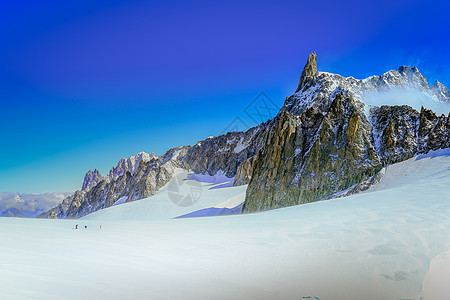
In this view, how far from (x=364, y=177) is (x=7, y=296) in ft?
116

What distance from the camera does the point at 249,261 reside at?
8031mm

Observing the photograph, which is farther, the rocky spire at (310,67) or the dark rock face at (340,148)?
the rocky spire at (310,67)

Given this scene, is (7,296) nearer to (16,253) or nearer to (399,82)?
(16,253)

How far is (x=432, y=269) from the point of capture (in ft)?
22.0

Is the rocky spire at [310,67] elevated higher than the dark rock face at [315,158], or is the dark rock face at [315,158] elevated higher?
the rocky spire at [310,67]

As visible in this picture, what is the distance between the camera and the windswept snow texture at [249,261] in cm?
561

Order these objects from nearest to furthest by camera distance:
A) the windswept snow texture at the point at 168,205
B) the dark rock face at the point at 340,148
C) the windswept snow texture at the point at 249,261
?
the windswept snow texture at the point at 249,261
the dark rock face at the point at 340,148
the windswept snow texture at the point at 168,205

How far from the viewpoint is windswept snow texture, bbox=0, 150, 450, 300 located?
5609 millimetres

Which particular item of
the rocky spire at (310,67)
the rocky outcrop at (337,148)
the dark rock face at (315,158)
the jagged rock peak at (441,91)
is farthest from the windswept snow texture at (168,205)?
the jagged rock peak at (441,91)

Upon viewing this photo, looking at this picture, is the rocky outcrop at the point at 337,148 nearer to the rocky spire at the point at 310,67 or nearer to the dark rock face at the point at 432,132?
the dark rock face at the point at 432,132

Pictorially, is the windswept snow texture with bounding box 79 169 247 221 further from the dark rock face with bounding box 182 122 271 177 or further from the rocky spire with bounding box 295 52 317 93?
the rocky spire with bounding box 295 52 317 93

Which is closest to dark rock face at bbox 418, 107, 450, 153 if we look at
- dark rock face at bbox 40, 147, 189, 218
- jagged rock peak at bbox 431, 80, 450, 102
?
jagged rock peak at bbox 431, 80, 450, 102

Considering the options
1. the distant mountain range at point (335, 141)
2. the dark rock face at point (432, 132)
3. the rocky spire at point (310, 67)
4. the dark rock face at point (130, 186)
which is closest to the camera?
the dark rock face at point (432, 132)

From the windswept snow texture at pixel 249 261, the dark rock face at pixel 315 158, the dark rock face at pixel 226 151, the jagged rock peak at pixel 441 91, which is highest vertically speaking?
the jagged rock peak at pixel 441 91
